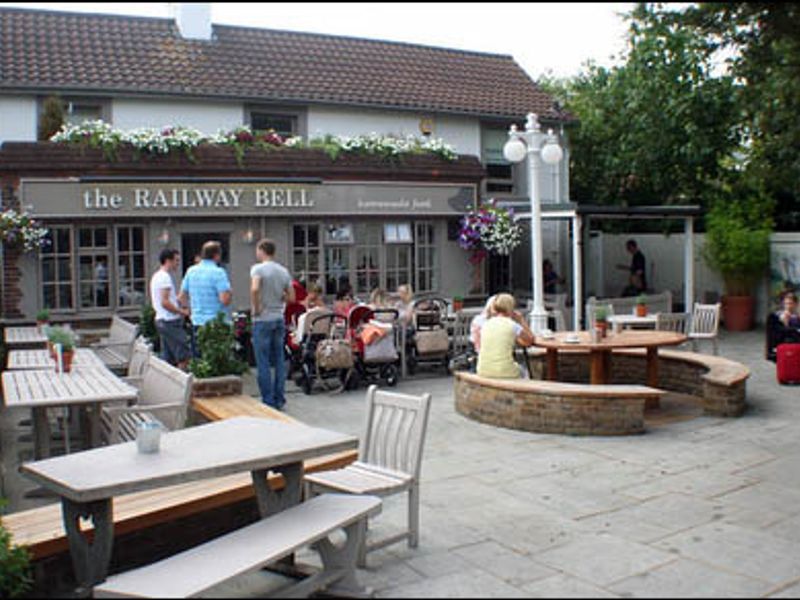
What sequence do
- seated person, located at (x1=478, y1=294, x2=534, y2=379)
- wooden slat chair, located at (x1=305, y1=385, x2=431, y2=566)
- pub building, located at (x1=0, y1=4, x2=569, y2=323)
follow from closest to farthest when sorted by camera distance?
wooden slat chair, located at (x1=305, y1=385, x2=431, y2=566), seated person, located at (x1=478, y1=294, x2=534, y2=379), pub building, located at (x1=0, y1=4, x2=569, y2=323)

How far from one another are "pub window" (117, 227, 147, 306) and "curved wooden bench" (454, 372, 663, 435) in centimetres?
732

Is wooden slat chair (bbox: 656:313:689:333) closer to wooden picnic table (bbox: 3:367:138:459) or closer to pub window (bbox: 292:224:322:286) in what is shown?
pub window (bbox: 292:224:322:286)

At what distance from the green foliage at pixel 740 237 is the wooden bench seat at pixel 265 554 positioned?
Answer: 15.4 m

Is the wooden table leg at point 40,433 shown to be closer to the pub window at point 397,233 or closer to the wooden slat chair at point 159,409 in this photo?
the wooden slat chair at point 159,409

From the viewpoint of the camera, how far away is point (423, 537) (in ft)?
18.5

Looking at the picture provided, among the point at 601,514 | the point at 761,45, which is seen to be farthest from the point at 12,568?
the point at 761,45

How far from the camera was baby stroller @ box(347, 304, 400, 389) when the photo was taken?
11.6m

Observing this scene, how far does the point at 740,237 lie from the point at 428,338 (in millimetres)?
9148

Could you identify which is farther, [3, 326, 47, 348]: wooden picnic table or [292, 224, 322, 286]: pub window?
[292, 224, 322, 286]: pub window

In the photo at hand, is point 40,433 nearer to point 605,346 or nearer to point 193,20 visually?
point 605,346

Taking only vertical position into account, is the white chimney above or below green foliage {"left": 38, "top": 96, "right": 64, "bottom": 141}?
above

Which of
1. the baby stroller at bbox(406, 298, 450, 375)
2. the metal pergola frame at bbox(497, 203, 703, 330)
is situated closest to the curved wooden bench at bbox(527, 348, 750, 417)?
the baby stroller at bbox(406, 298, 450, 375)

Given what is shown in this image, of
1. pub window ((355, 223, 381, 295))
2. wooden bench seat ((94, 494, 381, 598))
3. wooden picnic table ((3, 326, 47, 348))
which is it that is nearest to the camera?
wooden bench seat ((94, 494, 381, 598))

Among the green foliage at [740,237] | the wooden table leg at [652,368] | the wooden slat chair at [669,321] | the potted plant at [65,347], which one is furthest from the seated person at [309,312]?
the green foliage at [740,237]
